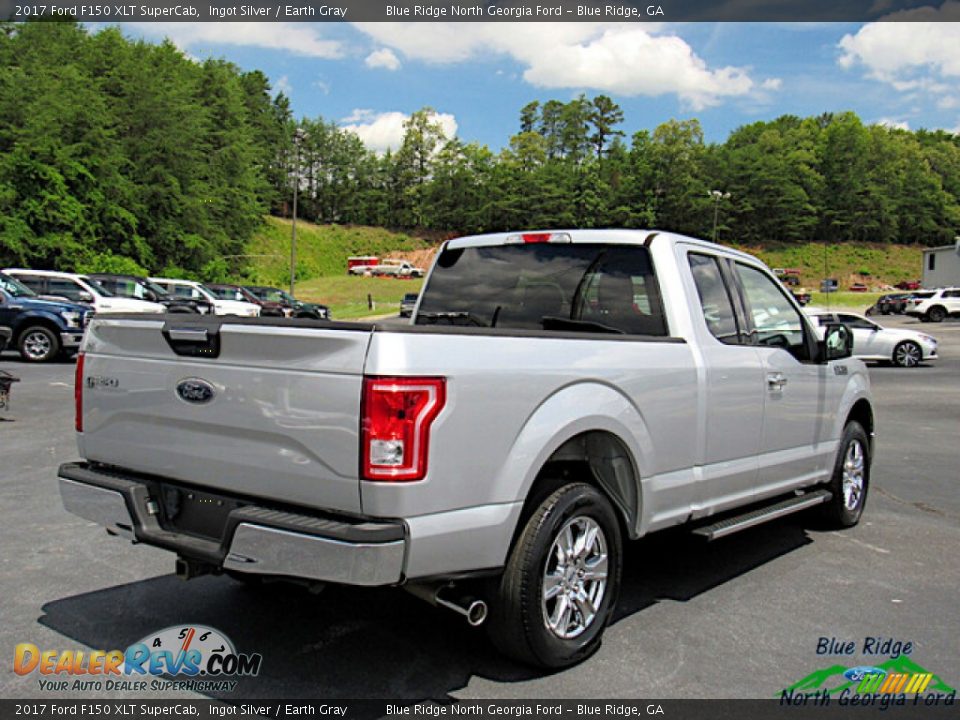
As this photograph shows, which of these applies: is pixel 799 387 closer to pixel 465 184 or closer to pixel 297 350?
pixel 297 350

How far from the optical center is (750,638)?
4113mm

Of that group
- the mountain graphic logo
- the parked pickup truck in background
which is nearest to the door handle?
the mountain graphic logo

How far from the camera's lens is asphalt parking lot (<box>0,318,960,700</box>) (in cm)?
358

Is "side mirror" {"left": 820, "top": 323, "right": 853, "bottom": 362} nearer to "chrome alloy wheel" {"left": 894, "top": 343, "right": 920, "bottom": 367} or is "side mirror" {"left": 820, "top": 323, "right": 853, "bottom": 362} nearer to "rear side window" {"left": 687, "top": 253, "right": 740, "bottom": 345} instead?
"rear side window" {"left": 687, "top": 253, "right": 740, "bottom": 345}

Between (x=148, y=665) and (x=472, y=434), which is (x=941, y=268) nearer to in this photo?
(x=472, y=434)

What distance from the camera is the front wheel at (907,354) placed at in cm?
2219

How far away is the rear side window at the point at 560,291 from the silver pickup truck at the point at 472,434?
0.04 feet

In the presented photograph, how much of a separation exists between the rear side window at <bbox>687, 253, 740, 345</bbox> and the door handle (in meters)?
0.33

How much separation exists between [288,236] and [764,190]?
65605 millimetres

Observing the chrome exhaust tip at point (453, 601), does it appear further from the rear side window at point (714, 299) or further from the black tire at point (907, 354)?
the black tire at point (907, 354)

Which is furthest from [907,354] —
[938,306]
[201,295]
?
[938,306]

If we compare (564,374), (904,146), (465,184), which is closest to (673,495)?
(564,374)

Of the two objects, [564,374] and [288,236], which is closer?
[564,374]

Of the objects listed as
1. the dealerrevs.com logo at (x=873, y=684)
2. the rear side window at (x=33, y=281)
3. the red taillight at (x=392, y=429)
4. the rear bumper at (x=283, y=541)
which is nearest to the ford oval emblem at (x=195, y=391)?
the rear bumper at (x=283, y=541)
